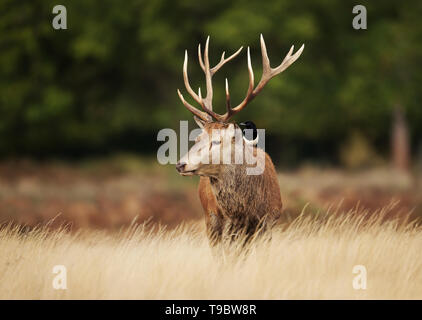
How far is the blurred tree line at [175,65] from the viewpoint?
1675 centimetres

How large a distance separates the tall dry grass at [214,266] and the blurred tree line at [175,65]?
10.6m

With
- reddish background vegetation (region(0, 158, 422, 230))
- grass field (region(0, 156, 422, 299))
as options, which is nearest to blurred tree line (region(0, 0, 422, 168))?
reddish background vegetation (region(0, 158, 422, 230))

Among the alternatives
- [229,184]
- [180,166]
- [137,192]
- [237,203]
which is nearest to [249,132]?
[229,184]

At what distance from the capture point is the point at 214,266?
16.6 ft

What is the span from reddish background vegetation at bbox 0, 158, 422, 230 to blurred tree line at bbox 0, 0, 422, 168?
1.60 meters

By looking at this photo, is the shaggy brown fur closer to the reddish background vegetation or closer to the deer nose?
the deer nose

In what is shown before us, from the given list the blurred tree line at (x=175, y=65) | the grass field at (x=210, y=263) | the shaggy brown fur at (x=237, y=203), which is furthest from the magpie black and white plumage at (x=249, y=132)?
the blurred tree line at (x=175, y=65)

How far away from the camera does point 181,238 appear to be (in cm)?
589

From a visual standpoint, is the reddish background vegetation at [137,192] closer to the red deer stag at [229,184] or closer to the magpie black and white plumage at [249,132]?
the red deer stag at [229,184]

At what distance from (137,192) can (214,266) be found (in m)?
9.90

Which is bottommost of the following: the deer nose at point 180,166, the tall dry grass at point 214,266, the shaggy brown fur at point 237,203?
the tall dry grass at point 214,266

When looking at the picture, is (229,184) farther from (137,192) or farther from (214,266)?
(137,192)

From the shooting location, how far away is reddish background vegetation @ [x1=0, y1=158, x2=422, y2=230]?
1234cm

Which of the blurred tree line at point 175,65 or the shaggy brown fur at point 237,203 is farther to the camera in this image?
the blurred tree line at point 175,65
